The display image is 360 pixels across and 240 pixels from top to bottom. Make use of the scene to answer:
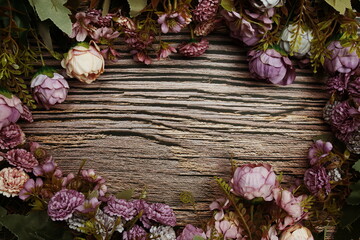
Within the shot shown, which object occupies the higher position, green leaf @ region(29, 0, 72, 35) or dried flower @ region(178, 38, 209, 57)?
green leaf @ region(29, 0, 72, 35)

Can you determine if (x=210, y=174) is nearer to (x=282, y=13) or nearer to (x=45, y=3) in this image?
(x=282, y=13)

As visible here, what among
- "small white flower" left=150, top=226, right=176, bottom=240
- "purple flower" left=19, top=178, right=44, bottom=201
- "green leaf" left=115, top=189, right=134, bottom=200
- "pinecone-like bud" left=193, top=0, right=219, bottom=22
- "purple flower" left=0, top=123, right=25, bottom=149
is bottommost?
"small white flower" left=150, top=226, right=176, bottom=240

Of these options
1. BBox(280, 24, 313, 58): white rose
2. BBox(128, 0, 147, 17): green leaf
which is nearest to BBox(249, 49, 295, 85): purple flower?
BBox(280, 24, 313, 58): white rose

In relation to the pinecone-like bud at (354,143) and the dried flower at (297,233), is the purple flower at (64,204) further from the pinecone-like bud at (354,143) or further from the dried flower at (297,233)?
the pinecone-like bud at (354,143)

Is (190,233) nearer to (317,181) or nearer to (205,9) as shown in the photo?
(317,181)

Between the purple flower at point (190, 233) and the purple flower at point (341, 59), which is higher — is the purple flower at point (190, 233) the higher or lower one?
the lower one

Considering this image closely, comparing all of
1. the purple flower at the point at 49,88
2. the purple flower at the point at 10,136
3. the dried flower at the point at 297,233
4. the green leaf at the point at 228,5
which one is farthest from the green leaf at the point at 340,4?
the purple flower at the point at 10,136

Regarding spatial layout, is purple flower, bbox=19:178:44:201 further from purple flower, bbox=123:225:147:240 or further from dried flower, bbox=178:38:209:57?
dried flower, bbox=178:38:209:57
